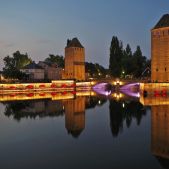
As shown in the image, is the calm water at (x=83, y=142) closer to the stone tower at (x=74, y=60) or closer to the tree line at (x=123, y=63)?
the tree line at (x=123, y=63)

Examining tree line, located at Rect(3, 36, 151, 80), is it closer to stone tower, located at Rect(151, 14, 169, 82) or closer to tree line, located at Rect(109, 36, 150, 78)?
tree line, located at Rect(109, 36, 150, 78)

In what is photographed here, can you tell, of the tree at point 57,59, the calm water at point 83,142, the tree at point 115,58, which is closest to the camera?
the calm water at point 83,142

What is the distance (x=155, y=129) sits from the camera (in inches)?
585

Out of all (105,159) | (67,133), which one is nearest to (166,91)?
(67,133)

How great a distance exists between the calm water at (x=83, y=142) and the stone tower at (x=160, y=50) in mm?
20496

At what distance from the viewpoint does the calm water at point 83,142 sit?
951 centimetres

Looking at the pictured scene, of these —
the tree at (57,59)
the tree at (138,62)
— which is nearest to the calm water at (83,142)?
the tree at (138,62)

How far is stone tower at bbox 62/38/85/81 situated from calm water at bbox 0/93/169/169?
129 feet

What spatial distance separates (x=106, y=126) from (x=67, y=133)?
8.67ft

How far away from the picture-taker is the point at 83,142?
12.2 metres

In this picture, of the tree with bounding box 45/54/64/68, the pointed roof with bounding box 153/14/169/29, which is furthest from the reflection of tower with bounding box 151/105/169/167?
the tree with bounding box 45/54/64/68

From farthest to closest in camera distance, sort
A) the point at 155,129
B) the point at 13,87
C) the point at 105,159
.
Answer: the point at 13,87, the point at 155,129, the point at 105,159

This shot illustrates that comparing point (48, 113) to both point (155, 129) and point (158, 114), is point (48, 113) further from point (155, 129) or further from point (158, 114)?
point (155, 129)

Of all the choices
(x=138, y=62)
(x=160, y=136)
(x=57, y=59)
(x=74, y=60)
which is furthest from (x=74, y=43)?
(x=160, y=136)
